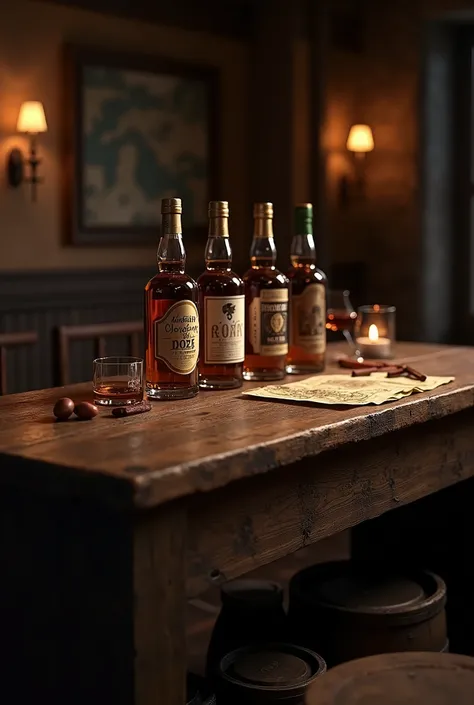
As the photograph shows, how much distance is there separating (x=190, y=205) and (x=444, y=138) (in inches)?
56.4

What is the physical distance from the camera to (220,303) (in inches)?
67.7

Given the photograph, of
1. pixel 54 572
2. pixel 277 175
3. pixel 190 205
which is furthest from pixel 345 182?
pixel 54 572

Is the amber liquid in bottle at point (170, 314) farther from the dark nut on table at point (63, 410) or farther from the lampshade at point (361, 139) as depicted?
the lampshade at point (361, 139)

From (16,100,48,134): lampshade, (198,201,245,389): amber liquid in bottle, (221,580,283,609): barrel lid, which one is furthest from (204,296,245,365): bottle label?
(16,100,48,134): lampshade

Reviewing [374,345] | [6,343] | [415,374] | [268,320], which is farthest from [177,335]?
[6,343]

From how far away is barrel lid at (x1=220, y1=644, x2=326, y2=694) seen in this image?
5.69ft

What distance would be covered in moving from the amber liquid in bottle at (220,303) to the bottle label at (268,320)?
81mm

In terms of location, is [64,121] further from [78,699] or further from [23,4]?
[78,699]

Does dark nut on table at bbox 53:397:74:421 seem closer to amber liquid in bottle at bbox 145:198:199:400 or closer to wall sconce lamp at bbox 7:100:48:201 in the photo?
amber liquid in bottle at bbox 145:198:199:400

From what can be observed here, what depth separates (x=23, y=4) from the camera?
161 inches

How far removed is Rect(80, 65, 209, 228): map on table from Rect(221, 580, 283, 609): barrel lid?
264cm

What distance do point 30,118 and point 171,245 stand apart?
8.60 feet

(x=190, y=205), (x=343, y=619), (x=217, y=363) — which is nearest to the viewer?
(x=217, y=363)

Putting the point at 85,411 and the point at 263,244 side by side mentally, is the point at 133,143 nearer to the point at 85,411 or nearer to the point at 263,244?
the point at 263,244
